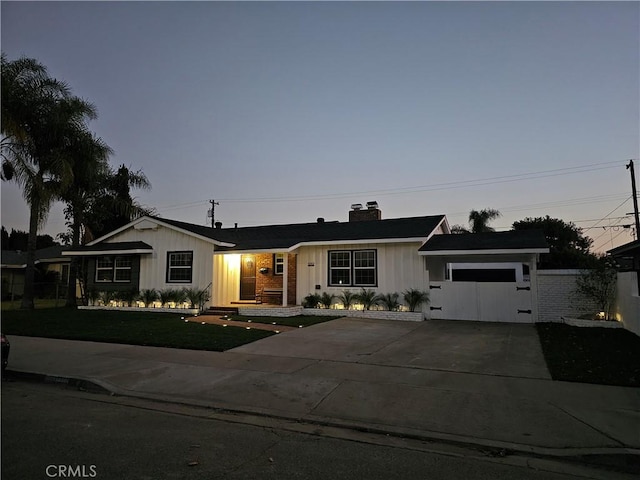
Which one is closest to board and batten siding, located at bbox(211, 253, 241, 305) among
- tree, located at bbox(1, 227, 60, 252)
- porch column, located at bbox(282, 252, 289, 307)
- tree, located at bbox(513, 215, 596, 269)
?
porch column, located at bbox(282, 252, 289, 307)

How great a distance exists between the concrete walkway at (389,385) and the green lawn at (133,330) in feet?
1.80

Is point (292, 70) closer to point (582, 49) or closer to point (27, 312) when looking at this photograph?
point (582, 49)

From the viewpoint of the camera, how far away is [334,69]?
15344mm

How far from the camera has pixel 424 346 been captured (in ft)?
33.1

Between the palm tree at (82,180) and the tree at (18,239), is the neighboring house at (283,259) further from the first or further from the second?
the tree at (18,239)

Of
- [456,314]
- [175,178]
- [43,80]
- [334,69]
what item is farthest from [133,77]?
[175,178]

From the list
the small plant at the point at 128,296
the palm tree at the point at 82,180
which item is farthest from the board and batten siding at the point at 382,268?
the palm tree at the point at 82,180

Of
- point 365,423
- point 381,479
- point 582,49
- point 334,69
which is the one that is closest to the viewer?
point 381,479

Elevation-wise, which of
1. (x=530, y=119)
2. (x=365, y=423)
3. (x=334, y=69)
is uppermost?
(x=334, y=69)

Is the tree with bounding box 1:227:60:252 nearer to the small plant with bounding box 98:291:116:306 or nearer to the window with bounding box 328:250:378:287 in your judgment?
the small plant with bounding box 98:291:116:306

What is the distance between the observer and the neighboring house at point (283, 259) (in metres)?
16.6

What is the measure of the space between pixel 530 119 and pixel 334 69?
26.4ft

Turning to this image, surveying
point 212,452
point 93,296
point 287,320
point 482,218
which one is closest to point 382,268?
point 287,320

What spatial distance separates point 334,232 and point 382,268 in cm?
347
